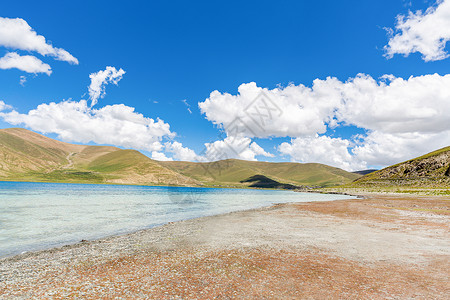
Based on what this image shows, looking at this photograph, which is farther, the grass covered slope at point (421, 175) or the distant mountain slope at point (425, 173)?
the distant mountain slope at point (425, 173)

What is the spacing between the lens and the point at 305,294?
857cm

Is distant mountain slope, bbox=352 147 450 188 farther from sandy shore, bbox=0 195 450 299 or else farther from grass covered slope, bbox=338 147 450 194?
sandy shore, bbox=0 195 450 299

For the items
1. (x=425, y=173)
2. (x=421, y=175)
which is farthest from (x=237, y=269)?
(x=421, y=175)

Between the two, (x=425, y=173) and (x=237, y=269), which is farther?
(x=425, y=173)

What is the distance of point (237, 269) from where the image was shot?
36.9ft

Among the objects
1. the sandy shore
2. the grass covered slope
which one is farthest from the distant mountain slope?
the sandy shore

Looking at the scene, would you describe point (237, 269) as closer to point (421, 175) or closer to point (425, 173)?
point (425, 173)

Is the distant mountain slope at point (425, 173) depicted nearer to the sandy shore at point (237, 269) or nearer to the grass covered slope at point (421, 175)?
the grass covered slope at point (421, 175)

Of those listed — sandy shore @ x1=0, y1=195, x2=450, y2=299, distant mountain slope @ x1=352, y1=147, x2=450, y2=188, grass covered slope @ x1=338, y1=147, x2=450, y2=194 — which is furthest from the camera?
distant mountain slope @ x1=352, y1=147, x2=450, y2=188

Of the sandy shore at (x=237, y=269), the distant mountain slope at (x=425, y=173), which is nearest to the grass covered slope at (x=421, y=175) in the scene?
the distant mountain slope at (x=425, y=173)

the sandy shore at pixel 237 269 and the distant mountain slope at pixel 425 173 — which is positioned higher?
the distant mountain slope at pixel 425 173

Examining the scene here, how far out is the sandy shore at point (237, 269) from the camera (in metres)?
8.76

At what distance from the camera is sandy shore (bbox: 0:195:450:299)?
28.7 ft

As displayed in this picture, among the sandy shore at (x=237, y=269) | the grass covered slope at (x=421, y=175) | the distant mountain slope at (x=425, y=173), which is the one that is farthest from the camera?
the distant mountain slope at (x=425, y=173)
